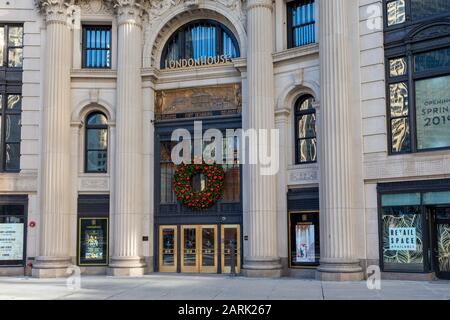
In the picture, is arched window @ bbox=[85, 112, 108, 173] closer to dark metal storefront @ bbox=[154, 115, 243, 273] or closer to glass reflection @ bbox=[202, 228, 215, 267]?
dark metal storefront @ bbox=[154, 115, 243, 273]

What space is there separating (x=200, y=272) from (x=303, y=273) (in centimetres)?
490

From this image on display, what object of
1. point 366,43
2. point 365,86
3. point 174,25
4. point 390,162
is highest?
point 174,25

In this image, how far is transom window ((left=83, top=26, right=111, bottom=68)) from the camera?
2945 cm

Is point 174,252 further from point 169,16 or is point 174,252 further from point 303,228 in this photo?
point 169,16

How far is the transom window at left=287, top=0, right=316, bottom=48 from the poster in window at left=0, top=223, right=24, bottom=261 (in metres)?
14.9

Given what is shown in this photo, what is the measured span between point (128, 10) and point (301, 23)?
8.02m

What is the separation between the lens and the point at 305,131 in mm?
26141

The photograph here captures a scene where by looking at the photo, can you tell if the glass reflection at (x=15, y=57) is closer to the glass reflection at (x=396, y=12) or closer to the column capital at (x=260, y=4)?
the column capital at (x=260, y=4)

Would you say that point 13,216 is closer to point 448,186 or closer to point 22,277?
point 22,277

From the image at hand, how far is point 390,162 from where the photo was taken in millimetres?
22984

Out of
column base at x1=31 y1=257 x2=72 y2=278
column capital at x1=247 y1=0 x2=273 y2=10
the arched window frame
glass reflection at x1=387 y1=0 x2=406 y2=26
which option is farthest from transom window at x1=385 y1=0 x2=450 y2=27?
column base at x1=31 y1=257 x2=72 y2=278

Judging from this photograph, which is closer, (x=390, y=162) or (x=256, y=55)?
(x=390, y=162)
